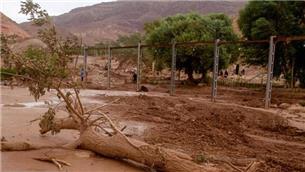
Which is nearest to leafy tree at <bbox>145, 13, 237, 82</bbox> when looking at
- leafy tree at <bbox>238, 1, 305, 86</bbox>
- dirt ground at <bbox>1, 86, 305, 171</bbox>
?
leafy tree at <bbox>238, 1, 305, 86</bbox>

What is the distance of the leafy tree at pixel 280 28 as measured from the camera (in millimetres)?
21406

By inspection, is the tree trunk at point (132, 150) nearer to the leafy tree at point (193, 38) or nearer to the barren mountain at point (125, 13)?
the leafy tree at point (193, 38)

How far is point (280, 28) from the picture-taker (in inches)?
854

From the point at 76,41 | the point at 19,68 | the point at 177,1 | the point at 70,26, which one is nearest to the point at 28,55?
the point at 19,68

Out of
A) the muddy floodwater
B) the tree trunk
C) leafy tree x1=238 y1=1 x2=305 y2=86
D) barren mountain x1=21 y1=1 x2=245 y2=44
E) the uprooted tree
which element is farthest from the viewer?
barren mountain x1=21 y1=1 x2=245 y2=44

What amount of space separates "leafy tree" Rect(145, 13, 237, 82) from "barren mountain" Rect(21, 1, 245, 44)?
254ft

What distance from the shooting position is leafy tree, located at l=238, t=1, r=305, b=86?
70.2 feet

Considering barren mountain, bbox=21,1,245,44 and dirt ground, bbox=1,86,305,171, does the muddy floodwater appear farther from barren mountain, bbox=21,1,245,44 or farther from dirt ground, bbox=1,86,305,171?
barren mountain, bbox=21,1,245,44

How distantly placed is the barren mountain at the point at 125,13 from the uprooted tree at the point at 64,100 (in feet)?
317

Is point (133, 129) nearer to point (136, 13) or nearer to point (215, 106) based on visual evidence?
point (215, 106)

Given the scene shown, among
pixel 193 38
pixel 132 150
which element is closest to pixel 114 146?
pixel 132 150

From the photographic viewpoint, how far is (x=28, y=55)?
7.26 m

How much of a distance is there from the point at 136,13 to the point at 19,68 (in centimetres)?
12514

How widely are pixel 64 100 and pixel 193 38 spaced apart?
1843 centimetres
